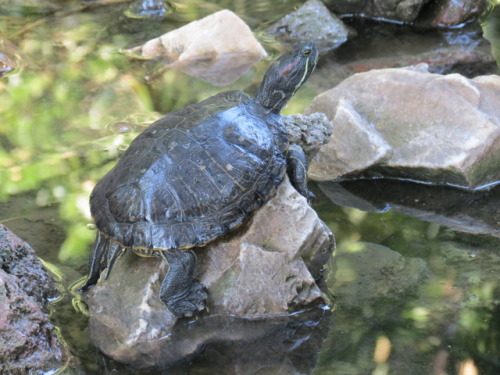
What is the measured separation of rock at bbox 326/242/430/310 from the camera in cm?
336

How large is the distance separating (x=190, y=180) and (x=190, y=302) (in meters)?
0.60

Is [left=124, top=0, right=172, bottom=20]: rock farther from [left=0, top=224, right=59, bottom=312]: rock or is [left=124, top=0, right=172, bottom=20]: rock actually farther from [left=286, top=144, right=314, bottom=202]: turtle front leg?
[left=0, top=224, right=59, bottom=312]: rock

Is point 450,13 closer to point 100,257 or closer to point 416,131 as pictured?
point 416,131

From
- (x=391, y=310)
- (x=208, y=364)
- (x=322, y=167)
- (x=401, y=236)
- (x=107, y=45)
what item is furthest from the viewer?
(x=107, y=45)

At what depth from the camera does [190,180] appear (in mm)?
3127

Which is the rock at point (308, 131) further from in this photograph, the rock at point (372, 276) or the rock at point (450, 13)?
the rock at point (450, 13)

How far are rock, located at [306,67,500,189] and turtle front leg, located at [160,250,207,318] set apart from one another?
1.76 meters

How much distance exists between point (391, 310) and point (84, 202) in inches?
84.2

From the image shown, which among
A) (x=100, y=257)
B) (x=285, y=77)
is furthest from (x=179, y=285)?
(x=285, y=77)

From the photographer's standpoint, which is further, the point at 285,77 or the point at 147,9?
the point at 147,9

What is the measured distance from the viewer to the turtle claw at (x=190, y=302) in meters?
3.09

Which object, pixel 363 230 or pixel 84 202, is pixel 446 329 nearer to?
pixel 363 230

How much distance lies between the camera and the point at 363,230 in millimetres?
4008

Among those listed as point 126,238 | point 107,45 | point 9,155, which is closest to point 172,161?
point 126,238
